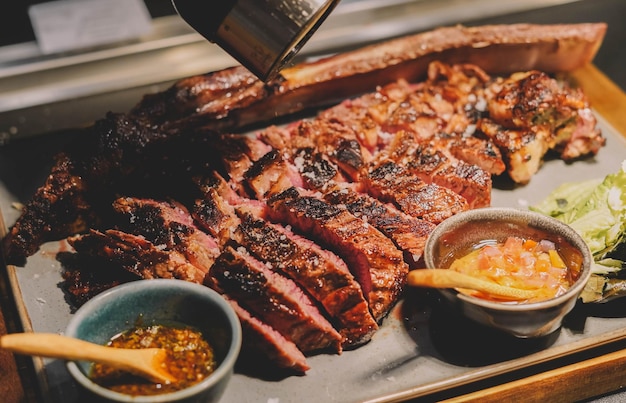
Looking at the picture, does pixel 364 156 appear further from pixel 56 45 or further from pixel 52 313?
pixel 56 45

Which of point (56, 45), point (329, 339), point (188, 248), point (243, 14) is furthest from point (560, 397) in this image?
point (56, 45)

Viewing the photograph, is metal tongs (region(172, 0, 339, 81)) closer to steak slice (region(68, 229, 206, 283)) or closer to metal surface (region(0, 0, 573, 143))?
steak slice (region(68, 229, 206, 283))

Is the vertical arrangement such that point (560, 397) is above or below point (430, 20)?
below

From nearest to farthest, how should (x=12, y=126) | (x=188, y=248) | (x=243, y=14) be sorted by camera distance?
(x=243, y=14)
(x=188, y=248)
(x=12, y=126)

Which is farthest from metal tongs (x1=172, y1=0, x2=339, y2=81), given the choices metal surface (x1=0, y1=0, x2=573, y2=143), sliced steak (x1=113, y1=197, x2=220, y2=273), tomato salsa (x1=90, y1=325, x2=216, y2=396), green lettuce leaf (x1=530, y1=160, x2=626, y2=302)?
green lettuce leaf (x1=530, y1=160, x2=626, y2=302)

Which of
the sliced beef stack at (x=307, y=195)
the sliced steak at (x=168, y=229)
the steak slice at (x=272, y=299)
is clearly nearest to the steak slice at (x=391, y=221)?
the sliced beef stack at (x=307, y=195)
